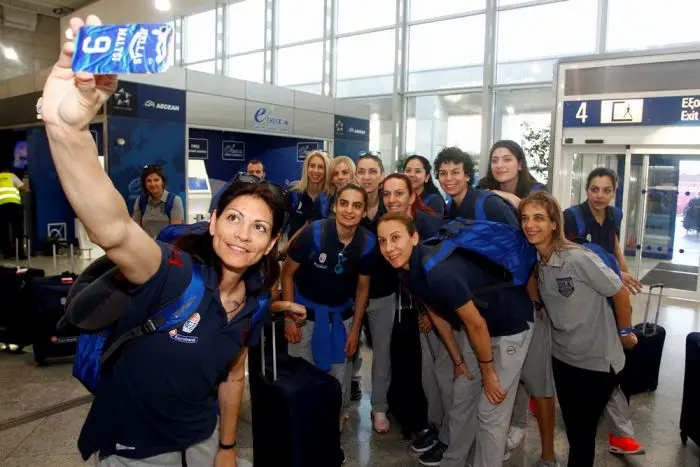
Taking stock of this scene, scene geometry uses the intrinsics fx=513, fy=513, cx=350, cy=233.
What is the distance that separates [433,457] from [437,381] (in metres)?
0.43

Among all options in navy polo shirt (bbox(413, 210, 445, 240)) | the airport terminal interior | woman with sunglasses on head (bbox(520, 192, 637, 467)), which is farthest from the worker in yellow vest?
woman with sunglasses on head (bbox(520, 192, 637, 467))

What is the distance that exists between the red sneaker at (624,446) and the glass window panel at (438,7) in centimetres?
996

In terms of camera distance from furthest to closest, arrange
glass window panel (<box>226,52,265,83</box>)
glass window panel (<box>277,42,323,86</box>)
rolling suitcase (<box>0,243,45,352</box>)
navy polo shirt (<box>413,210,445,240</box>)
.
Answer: glass window panel (<box>226,52,265,83</box>)
glass window panel (<box>277,42,323,86</box>)
rolling suitcase (<box>0,243,45,352</box>)
navy polo shirt (<box>413,210,445,240</box>)

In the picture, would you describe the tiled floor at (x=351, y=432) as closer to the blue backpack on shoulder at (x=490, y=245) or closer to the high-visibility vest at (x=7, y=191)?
the blue backpack on shoulder at (x=490, y=245)

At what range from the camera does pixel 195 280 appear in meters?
1.20

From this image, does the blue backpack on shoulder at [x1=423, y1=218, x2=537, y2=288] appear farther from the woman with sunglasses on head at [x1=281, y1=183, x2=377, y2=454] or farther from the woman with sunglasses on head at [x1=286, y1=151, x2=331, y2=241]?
the woman with sunglasses on head at [x1=286, y1=151, x2=331, y2=241]

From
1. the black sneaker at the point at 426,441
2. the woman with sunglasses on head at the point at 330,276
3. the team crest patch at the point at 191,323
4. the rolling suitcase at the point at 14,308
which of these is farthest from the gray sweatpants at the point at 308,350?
Answer: the rolling suitcase at the point at 14,308

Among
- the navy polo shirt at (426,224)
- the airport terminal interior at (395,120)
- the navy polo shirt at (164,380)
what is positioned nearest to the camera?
the navy polo shirt at (164,380)

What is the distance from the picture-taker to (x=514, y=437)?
3051 mm

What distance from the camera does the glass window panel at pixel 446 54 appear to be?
11.2 m

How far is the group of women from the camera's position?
1.07 m

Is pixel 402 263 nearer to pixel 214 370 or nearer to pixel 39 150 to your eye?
pixel 214 370

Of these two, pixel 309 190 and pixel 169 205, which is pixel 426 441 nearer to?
pixel 309 190

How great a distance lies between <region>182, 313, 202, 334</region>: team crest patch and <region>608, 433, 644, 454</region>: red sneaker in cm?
284
